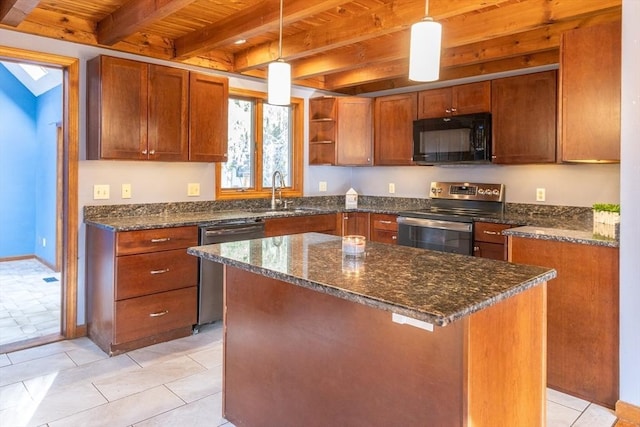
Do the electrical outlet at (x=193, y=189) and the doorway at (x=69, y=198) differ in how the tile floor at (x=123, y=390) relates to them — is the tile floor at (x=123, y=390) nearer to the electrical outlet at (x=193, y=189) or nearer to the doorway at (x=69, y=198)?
the doorway at (x=69, y=198)

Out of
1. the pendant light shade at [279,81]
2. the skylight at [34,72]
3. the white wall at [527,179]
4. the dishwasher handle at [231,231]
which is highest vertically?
the skylight at [34,72]

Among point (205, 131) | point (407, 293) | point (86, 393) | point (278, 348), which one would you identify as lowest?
point (86, 393)

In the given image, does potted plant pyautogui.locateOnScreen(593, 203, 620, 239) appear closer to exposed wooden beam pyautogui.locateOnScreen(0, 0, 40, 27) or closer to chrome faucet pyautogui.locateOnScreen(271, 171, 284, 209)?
chrome faucet pyautogui.locateOnScreen(271, 171, 284, 209)

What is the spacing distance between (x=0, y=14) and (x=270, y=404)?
2.83m

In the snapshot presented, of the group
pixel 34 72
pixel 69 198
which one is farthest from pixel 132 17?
pixel 34 72

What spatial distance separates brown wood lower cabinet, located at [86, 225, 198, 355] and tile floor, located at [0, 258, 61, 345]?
54 centimetres

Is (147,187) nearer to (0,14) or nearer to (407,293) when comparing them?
(0,14)

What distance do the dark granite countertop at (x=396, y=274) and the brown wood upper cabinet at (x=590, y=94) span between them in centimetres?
129

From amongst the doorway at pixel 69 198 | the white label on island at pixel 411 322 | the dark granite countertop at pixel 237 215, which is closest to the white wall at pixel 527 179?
the dark granite countertop at pixel 237 215

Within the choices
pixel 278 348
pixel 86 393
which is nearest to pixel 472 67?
pixel 278 348

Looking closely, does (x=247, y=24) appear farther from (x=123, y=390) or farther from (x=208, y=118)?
(x=123, y=390)

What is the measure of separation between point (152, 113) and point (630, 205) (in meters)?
3.16

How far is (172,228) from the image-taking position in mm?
3312

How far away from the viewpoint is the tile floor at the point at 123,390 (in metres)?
2.30
